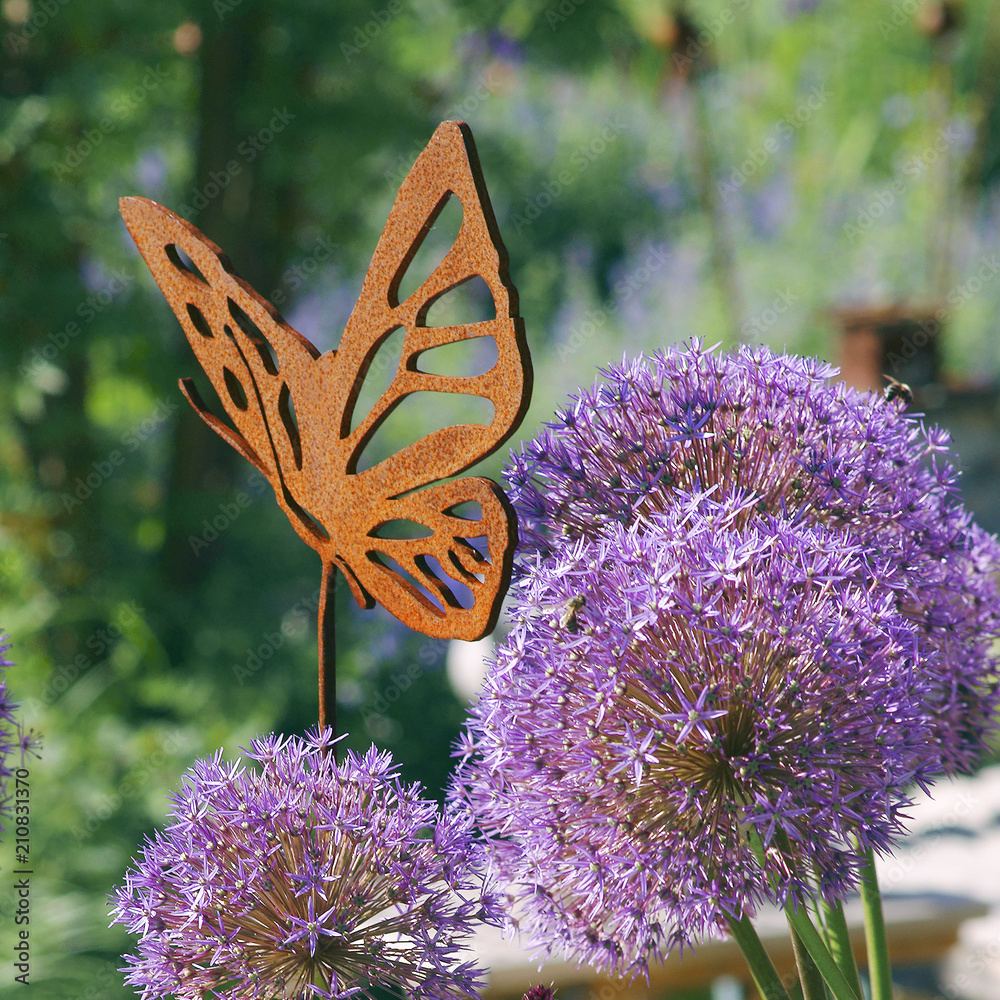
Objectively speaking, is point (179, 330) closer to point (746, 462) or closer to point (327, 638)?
point (327, 638)

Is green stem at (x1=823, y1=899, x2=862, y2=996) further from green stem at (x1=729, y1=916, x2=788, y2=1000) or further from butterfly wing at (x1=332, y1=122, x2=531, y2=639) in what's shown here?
butterfly wing at (x1=332, y1=122, x2=531, y2=639)

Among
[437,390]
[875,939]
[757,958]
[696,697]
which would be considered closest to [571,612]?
[696,697]

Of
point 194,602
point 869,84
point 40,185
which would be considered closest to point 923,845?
point 194,602

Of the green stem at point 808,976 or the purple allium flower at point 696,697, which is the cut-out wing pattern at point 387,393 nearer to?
the purple allium flower at point 696,697

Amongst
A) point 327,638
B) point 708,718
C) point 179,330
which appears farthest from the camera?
point 179,330

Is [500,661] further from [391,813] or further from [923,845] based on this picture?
[923,845]

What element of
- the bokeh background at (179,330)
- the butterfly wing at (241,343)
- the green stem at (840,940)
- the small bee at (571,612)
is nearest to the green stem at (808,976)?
the green stem at (840,940)
